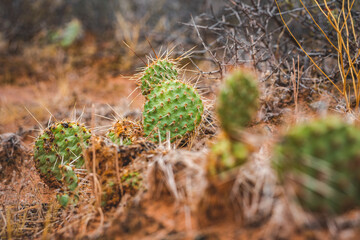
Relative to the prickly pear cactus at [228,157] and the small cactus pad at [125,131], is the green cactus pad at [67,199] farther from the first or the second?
the prickly pear cactus at [228,157]

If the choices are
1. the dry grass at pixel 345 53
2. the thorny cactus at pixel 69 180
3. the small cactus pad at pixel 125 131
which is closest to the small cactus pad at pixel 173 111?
the small cactus pad at pixel 125 131

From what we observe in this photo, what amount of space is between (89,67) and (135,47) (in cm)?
112

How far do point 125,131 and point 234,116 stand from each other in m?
1.24

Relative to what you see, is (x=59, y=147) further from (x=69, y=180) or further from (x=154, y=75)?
(x=154, y=75)

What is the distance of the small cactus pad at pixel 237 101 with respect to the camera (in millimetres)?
953

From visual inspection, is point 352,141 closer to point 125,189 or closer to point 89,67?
point 125,189

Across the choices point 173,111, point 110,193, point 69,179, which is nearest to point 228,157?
point 110,193

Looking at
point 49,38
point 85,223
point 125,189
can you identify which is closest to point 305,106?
point 125,189

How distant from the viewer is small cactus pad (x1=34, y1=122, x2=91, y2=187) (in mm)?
1900

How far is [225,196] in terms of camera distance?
3.25ft

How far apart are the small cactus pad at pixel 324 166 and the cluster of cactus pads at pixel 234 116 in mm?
139

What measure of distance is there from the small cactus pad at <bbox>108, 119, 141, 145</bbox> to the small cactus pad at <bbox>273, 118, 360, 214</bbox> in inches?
48.6

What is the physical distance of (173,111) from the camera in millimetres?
1948

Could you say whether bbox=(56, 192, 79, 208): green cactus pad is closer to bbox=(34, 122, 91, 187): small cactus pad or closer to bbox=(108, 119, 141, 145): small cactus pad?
bbox=(34, 122, 91, 187): small cactus pad
